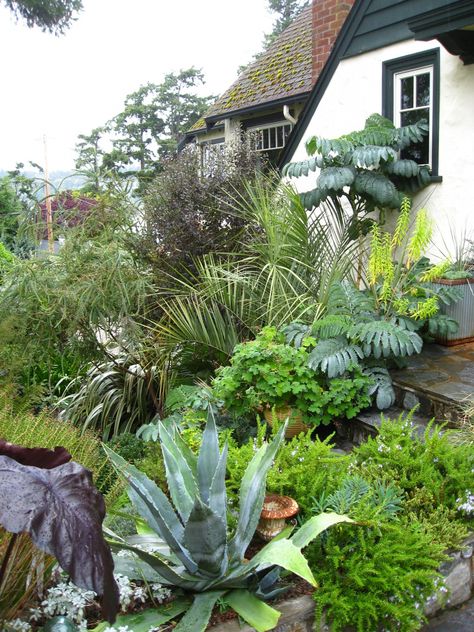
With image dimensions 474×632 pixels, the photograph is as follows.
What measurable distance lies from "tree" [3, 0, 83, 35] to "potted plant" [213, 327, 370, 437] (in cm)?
Result: 1658

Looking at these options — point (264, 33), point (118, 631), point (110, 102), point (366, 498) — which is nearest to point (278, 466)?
point (366, 498)

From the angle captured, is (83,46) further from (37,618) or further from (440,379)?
(37,618)

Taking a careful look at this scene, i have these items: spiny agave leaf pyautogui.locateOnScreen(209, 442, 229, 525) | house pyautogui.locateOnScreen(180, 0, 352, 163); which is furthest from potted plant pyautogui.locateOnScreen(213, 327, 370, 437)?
house pyautogui.locateOnScreen(180, 0, 352, 163)

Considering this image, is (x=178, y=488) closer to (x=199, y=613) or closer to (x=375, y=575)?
(x=199, y=613)

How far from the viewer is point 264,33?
4025 centimetres

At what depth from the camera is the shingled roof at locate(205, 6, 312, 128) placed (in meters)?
10.5

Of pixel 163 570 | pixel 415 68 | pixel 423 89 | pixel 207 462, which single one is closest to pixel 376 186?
pixel 423 89

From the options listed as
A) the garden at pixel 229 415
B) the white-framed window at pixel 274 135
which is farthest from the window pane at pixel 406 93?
the white-framed window at pixel 274 135

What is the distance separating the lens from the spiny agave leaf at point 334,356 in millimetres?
4406

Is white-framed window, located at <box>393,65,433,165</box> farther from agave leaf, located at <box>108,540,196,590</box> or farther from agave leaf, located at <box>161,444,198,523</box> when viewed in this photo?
agave leaf, located at <box>108,540,196,590</box>

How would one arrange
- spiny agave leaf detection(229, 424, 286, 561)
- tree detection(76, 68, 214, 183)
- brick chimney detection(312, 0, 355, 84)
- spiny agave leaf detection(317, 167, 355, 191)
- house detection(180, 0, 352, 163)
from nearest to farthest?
spiny agave leaf detection(229, 424, 286, 561), spiny agave leaf detection(317, 167, 355, 191), brick chimney detection(312, 0, 355, 84), house detection(180, 0, 352, 163), tree detection(76, 68, 214, 183)

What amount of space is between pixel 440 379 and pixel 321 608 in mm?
2731

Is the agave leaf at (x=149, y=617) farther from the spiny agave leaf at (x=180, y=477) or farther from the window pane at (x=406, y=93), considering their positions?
the window pane at (x=406, y=93)

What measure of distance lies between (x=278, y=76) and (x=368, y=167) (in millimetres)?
5282
